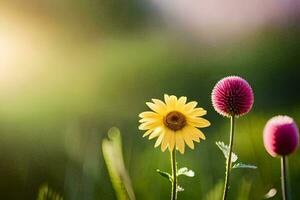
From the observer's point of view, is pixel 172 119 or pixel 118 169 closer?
pixel 118 169

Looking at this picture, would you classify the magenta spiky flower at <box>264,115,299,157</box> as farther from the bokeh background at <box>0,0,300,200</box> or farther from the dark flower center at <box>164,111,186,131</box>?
the bokeh background at <box>0,0,300,200</box>

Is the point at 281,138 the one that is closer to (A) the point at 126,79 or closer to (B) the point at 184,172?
(B) the point at 184,172

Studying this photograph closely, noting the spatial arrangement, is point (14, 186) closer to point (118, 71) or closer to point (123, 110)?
point (123, 110)

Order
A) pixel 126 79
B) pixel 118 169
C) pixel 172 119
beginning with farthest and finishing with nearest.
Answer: pixel 126 79
pixel 172 119
pixel 118 169

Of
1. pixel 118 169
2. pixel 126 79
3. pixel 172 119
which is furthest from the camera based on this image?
pixel 126 79

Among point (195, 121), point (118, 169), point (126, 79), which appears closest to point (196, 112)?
point (195, 121)

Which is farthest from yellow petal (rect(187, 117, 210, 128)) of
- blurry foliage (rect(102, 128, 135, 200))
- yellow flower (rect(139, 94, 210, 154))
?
blurry foliage (rect(102, 128, 135, 200))
